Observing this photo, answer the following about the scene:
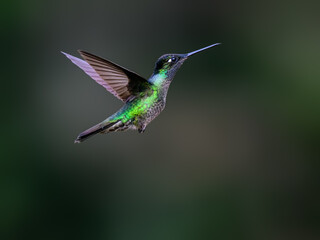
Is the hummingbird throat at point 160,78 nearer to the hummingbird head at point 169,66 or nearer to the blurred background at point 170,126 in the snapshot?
the hummingbird head at point 169,66

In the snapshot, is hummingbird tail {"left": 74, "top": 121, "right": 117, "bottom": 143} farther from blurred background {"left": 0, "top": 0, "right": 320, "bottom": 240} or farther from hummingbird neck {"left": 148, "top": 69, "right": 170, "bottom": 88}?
blurred background {"left": 0, "top": 0, "right": 320, "bottom": 240}

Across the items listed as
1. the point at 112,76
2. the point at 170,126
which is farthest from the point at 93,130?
the point at 170,126

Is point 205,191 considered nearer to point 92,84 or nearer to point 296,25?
point 92,84

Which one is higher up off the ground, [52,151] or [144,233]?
[52,151]

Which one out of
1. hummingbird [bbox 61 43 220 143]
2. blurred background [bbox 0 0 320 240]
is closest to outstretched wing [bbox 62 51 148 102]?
hummingbird [bbox 61 43 220 143]

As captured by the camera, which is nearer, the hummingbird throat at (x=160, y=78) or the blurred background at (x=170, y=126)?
the hummingbird throat at (x=160, y=78)

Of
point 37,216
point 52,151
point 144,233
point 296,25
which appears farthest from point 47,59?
point 296,25

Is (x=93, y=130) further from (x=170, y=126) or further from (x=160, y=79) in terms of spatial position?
(x=170, y=126)

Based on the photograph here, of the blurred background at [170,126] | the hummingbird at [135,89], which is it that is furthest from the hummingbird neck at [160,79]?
the blurred background at [170,126]
